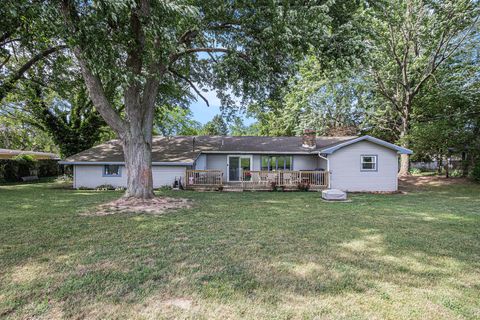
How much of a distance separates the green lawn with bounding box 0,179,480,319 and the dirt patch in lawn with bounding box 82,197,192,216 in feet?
2.74

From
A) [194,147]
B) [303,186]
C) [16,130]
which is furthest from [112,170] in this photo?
[16,130]

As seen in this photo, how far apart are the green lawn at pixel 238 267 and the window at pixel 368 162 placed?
7.50 meters

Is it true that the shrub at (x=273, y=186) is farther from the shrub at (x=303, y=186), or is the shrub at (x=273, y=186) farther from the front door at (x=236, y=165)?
the front door at (x=236, y=165)

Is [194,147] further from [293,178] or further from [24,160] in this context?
[24,160]

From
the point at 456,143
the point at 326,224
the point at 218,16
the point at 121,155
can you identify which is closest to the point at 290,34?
the point at 218,16

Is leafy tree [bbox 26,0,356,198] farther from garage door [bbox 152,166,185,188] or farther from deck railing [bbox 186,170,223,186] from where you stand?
garage door [bbox 152,166,185,188]

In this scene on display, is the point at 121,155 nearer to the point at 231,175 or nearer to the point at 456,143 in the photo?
the point at 231,175

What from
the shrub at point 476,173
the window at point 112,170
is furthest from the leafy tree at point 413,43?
the window at point 112,170

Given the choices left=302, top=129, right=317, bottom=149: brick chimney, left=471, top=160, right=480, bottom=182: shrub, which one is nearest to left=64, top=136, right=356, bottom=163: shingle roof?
left=302, top=129, right=317, bottom=149: brick chimney

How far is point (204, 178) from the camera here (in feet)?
50.8

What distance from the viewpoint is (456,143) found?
57.3 feet

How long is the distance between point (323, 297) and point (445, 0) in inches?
813

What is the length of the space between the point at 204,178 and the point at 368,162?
372 inches

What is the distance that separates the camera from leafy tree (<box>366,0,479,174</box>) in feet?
52.8
